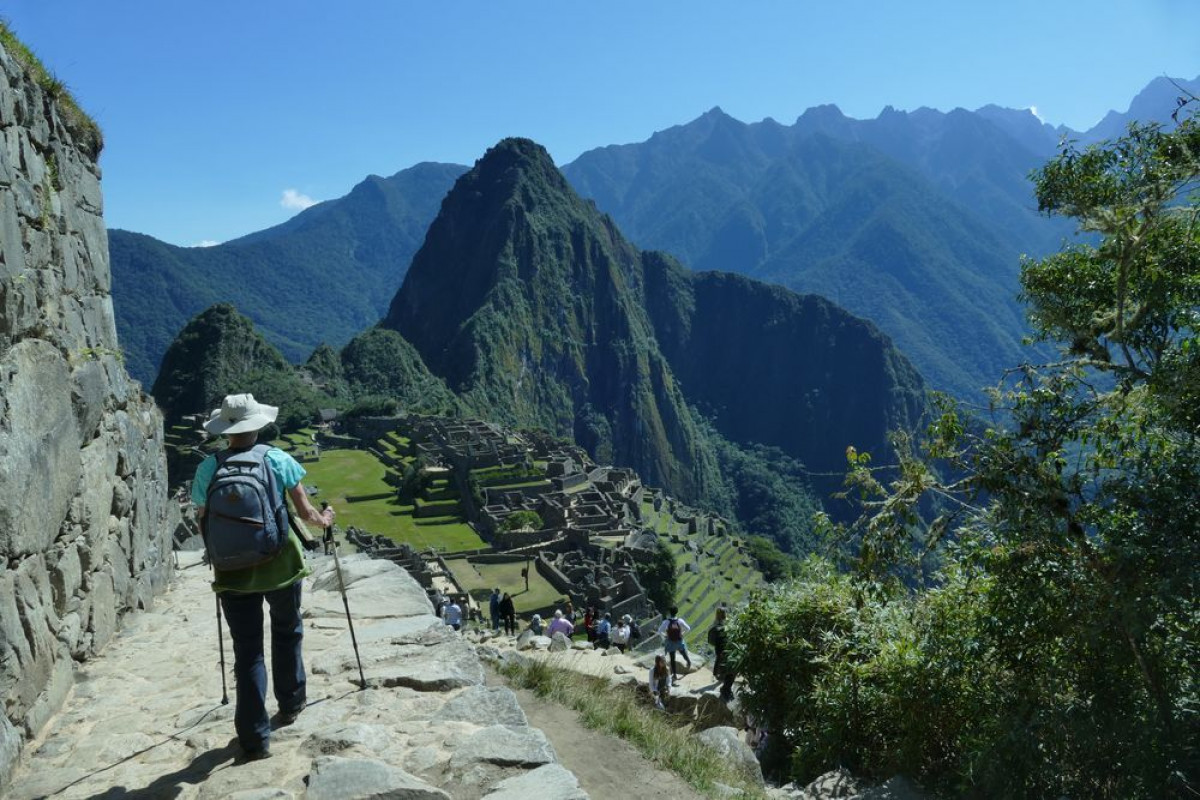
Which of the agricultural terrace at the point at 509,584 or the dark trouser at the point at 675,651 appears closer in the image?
the dark trouser at the point at 675,651

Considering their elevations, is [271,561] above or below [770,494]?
above

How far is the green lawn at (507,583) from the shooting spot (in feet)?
93.9

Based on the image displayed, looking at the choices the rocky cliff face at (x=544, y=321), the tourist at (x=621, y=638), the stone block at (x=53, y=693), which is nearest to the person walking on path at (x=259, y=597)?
the stone block at (x=53, y=693)

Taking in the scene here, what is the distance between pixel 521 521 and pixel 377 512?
7.65m

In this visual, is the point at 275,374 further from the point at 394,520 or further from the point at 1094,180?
the point at 1094,180

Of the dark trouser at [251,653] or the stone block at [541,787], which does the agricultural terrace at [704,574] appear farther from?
the dark trouser at [251,653]

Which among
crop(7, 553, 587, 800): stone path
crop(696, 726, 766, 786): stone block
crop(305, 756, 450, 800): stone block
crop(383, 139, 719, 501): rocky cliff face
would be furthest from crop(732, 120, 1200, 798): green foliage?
crop(383, 139, 719, 501): rocky cliff face

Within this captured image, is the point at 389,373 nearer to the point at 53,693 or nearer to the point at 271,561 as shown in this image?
the point at 53,693

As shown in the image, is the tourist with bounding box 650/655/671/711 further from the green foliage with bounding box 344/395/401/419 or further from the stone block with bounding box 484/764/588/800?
the green foliage with bounding box 344/395/401/419

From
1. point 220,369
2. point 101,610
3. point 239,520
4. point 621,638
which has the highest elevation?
point 220,369

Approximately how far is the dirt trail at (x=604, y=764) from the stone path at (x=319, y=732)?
537 millimetres

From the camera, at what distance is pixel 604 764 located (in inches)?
181

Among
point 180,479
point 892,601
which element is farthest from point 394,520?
point 892,601

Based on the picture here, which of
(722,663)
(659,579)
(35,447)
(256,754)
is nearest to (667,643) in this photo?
(722,663)
